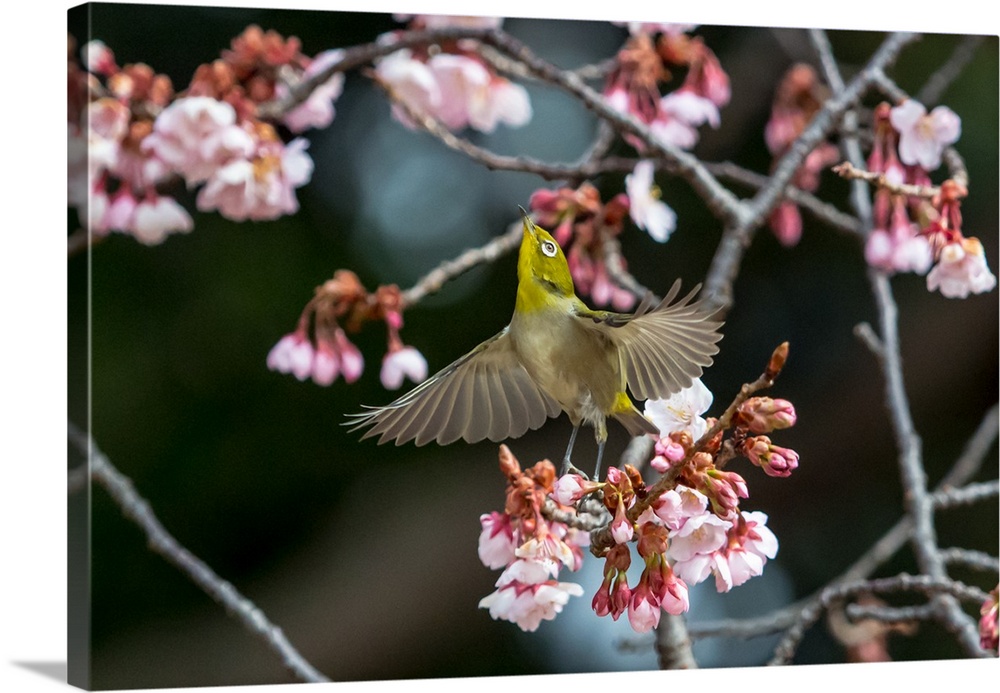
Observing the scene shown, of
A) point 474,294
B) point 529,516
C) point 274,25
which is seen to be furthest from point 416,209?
point 529,516

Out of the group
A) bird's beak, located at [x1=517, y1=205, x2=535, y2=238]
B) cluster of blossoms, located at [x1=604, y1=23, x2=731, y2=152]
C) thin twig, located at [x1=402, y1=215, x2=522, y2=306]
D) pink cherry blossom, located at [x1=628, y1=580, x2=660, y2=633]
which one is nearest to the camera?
pink cherry blossom, located at [x1=628, y1=580, x2=660, y2=633]

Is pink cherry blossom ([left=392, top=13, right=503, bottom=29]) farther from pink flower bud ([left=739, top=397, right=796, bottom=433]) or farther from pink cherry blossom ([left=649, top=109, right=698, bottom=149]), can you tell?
pink flower bud ([left=739, top=397, right=796, bottom=433])

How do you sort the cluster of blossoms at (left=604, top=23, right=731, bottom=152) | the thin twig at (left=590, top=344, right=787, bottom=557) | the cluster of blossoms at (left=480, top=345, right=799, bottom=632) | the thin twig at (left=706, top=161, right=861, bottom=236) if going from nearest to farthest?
the thin twig at (left=590, top=344, right=787, bottom=557) < the cluster of blossoms at (left=480, top=345, right=799, bottom=632) < the cluster of blossoms at (left=604, top=23, right=731, bottom=152) < the thin twig at (left=706, top=161, right=861, bottom=236)

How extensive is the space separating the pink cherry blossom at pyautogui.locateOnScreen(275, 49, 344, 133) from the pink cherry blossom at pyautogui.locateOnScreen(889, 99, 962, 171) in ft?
3.59

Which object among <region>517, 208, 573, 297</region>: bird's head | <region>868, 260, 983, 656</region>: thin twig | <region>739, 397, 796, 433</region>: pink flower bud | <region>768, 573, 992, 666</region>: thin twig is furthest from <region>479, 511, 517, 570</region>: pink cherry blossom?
<region>868, 260, 983, 656</region>: thin twig

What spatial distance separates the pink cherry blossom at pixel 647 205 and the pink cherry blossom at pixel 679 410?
490mm

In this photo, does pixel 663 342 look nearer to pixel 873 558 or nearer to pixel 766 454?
pixel 766 454

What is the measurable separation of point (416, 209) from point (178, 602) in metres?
0.81

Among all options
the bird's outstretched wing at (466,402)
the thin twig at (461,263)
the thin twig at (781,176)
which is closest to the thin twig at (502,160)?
the thin twig at (461,263)

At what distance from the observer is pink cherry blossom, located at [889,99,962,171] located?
9.00 ft

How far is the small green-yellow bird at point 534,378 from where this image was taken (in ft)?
7.59

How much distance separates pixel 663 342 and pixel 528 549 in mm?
383

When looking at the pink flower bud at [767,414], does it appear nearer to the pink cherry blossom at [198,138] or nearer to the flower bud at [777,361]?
the flower bud at [777,361]

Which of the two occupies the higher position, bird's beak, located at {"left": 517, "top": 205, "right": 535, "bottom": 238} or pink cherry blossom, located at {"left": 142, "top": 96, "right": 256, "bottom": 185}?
pink cherry blossom, located at {"left": 142, "top": 96, "right": 256, "bottom": 185}
